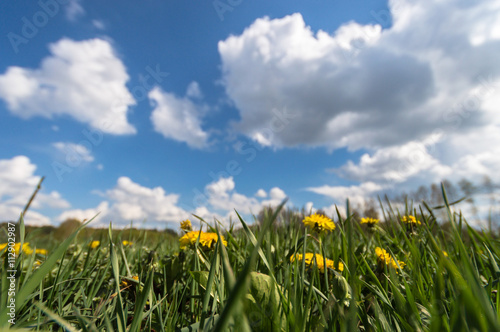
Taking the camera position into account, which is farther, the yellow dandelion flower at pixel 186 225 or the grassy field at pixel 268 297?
the yellow dandelion flower at pixel 186 225

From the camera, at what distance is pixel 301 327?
0.70 m

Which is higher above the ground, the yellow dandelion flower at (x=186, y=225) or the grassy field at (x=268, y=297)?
the yellow dandelion flower at (x=186, y=225)

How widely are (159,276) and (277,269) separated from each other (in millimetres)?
681

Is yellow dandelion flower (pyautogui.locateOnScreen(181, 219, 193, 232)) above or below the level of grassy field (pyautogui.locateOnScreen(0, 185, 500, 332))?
above

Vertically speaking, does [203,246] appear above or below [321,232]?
below

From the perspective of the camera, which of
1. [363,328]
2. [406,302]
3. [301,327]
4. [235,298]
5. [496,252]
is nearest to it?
[235,298]

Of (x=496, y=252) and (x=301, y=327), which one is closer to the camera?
(x=301, y=327)

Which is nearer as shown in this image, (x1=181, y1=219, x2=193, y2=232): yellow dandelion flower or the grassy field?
the grassy field

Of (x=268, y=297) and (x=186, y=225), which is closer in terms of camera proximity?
(x=268, y=297)

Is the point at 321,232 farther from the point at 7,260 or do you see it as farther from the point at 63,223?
the point at 63,223

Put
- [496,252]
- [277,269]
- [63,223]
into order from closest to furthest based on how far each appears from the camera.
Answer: [277,269]
[496,252]
[63,223]

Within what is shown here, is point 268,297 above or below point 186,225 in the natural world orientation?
below

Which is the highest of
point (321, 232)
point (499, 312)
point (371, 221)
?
point (371, 221)

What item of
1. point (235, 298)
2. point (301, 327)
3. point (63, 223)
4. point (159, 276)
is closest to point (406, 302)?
point (301, 327)
